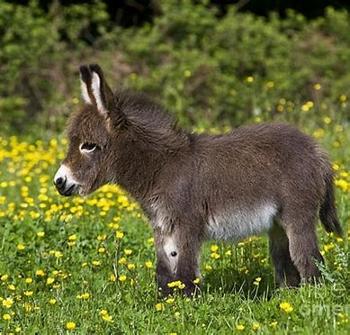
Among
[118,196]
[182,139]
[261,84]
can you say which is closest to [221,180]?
[182,139]

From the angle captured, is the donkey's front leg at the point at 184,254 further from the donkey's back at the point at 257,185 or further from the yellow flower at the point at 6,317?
the yellow flower at the point at 6,317

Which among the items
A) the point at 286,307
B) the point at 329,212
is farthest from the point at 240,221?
the point at 286,307

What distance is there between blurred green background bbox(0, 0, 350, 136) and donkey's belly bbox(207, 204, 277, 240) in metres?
7.58

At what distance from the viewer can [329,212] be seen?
699cm

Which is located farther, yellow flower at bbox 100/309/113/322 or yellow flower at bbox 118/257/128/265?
yellow flower at bbox 118/257/128/265

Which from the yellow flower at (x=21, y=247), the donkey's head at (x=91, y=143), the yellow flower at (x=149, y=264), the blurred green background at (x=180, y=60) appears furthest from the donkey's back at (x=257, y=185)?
the blurred green background at (x=180, y=60)

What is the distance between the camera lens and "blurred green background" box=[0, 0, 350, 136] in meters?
14.9

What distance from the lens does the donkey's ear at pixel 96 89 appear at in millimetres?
6602

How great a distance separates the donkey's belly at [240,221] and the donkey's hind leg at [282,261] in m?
0.34

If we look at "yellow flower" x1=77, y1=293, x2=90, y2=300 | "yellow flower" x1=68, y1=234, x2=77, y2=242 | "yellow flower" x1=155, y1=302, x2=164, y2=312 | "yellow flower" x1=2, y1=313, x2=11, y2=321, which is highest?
"yellow flower" x1=155, y1=302, x2=164, y2=312

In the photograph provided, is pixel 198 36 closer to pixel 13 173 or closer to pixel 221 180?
pixel 13 173

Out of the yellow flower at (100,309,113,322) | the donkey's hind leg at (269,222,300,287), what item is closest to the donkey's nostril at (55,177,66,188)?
the yellow flower at (100,309,113,322)

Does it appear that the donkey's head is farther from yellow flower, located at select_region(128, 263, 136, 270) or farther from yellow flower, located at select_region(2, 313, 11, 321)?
yellow flower, located at select_region(2, 313, 11, 321)

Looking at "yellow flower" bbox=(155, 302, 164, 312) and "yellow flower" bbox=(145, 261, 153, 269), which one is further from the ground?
"yellow flower" bbox=(155, 302, 164, 312)
